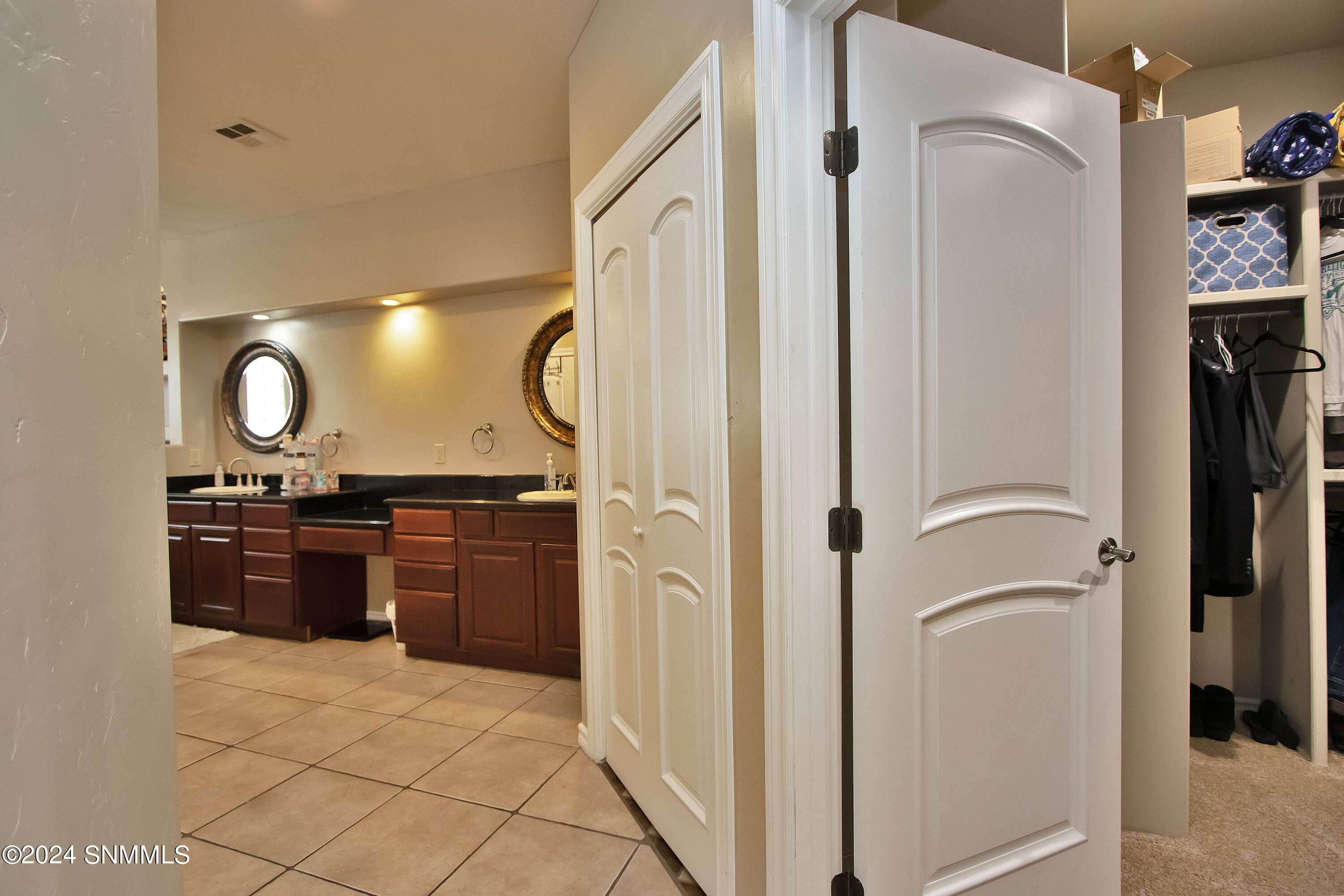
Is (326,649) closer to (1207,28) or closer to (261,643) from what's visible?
(261,643)

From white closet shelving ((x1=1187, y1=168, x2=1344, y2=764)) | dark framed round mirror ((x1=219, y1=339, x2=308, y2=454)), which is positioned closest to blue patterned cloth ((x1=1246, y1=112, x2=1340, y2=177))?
white closet shelving ((x1=1187, y1=168, x2=1344, y2=764))

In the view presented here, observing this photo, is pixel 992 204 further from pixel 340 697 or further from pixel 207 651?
pixel 207 651

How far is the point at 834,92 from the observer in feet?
4.17

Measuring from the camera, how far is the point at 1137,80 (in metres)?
1.86

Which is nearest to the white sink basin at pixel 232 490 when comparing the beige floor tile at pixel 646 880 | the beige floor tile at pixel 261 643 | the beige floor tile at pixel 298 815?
the beige floor tile at pixel 261 643

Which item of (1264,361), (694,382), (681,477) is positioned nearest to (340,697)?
(681,477)

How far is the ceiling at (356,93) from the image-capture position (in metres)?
2.21

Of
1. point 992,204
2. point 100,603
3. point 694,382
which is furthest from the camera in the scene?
point 694,382

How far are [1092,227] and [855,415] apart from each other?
0.81 m

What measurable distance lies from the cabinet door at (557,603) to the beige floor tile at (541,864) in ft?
3.95

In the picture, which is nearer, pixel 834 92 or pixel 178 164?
pixel 834 92

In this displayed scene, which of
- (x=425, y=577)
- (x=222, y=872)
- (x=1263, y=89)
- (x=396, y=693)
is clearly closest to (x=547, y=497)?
(x=425, y=577)

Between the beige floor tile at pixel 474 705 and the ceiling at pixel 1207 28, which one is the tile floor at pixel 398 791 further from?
the ceiling at pixel 1207 28

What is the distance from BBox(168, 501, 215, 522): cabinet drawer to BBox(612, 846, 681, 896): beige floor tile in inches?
146
